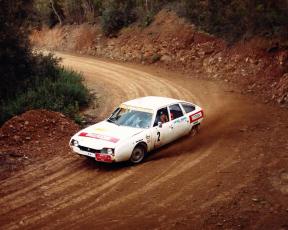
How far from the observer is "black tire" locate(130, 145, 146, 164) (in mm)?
13141

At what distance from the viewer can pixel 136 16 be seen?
34.1 meters

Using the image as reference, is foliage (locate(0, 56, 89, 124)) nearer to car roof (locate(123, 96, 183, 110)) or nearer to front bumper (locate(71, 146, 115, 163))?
car roof (locate(123, 96, 183, 110))

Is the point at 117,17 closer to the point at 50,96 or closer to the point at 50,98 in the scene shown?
the point at 50,96

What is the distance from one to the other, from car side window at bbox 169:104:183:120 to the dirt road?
0.90m

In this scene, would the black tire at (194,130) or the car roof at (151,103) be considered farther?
the black tire at (194,130)

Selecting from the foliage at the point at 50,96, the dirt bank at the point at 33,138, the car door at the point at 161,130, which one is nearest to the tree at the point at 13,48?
the foliage at the point at 50,96

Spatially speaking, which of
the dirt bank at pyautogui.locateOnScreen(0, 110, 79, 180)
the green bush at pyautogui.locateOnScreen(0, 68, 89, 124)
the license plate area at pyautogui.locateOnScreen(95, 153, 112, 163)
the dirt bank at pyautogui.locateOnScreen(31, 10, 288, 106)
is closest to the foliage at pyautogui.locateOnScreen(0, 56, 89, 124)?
the green bush at pyautogui.locateOnScreen(0, 68, 89, 124)

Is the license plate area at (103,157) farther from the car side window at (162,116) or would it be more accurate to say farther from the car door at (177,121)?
the car door at (177,121)

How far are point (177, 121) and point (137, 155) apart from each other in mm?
2069

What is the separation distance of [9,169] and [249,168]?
22.2 feet

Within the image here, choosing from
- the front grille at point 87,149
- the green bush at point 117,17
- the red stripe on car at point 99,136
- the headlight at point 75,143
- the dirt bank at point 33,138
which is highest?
the green bush at point 117,17

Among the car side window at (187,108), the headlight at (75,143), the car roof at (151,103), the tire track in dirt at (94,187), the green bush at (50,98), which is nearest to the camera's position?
the tire track in dirt at (94,187)

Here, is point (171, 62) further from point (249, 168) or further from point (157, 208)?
point (157, 208)

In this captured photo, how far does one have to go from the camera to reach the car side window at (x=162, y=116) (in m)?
14.1
